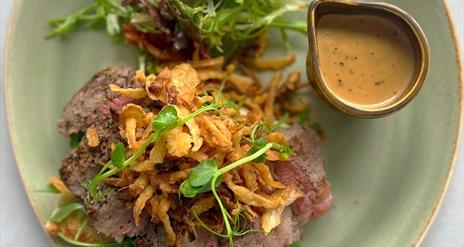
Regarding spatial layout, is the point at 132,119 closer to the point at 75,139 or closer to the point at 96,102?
the point at 96,102

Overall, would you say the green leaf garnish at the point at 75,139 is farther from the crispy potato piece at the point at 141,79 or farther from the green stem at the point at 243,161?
the green stem at the point at 243,161

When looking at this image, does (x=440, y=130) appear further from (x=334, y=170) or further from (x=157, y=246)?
(x=157, y=246)

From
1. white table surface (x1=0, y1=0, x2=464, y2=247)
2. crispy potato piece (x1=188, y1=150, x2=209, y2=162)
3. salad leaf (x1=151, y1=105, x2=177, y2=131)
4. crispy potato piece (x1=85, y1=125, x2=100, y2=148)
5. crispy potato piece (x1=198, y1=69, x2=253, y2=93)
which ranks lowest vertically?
white table surface (x1=0, y1=0, x2=464, y2=247)

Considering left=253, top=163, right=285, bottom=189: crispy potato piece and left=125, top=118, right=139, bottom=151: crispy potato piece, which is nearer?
left=125, top=118, right=139, bottom=151: crispy potato piece

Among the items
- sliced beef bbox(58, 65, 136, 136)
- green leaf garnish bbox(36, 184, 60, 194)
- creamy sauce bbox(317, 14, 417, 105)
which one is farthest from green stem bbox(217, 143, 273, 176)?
green leaf garnish bbox(36, 184, 60, 194)

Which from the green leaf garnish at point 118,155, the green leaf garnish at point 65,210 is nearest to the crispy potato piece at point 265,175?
the green leaf garnish at point 118,155

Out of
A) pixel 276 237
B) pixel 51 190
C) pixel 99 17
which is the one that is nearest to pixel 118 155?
pixel 51 190

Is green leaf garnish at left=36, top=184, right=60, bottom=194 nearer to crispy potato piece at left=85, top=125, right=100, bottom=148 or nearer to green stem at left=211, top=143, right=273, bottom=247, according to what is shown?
crispy potato piece at left=85, top=125, right=100, bottom=148
